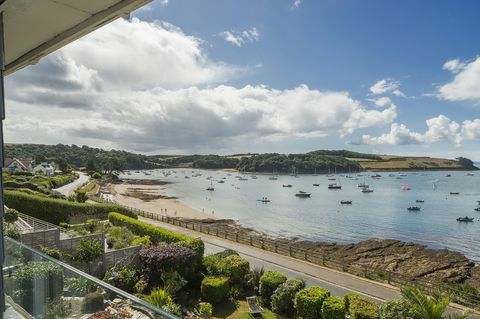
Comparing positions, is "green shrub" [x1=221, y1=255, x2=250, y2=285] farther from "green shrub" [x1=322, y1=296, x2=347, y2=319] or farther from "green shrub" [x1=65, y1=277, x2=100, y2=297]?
"green shrub" [x1=65, y1=277, x2=100, y2=297]

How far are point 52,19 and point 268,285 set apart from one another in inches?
608

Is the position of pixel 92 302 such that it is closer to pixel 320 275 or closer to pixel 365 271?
pixel 320 275

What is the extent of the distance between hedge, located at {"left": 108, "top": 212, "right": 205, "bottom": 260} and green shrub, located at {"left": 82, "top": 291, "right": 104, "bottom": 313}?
14.0 m

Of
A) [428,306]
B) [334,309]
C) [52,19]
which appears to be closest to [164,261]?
[334,309]

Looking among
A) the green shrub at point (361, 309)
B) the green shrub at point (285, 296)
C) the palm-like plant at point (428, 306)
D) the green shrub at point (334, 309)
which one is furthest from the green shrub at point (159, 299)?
the palm-like plant at point (428, 306)

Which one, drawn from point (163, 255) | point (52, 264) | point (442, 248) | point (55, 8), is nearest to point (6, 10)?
point (55, 8)

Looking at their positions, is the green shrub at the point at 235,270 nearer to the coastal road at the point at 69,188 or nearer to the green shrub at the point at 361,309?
the green shrub at the point at 361,309

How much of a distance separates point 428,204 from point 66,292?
3349 inches

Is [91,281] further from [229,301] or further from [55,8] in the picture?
[229,301]

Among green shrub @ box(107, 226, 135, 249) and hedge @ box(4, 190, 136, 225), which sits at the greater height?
hedge @ box(4, 190, 136, 225)

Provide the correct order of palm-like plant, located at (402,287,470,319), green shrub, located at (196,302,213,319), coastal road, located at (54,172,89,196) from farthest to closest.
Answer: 1. coastal road, located at (54,172,89,196)
2. green shrub, located at (196,302,213,319)
3. palm-like plant, located at (402,287,470,319)

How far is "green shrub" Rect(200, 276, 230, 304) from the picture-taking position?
15648mm

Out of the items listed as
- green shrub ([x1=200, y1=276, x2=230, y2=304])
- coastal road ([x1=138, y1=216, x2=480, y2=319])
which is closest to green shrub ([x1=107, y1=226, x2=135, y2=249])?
coastal road ([x1=138, y1=216, x2=480, y2=319])

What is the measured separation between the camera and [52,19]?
2.54 metres
